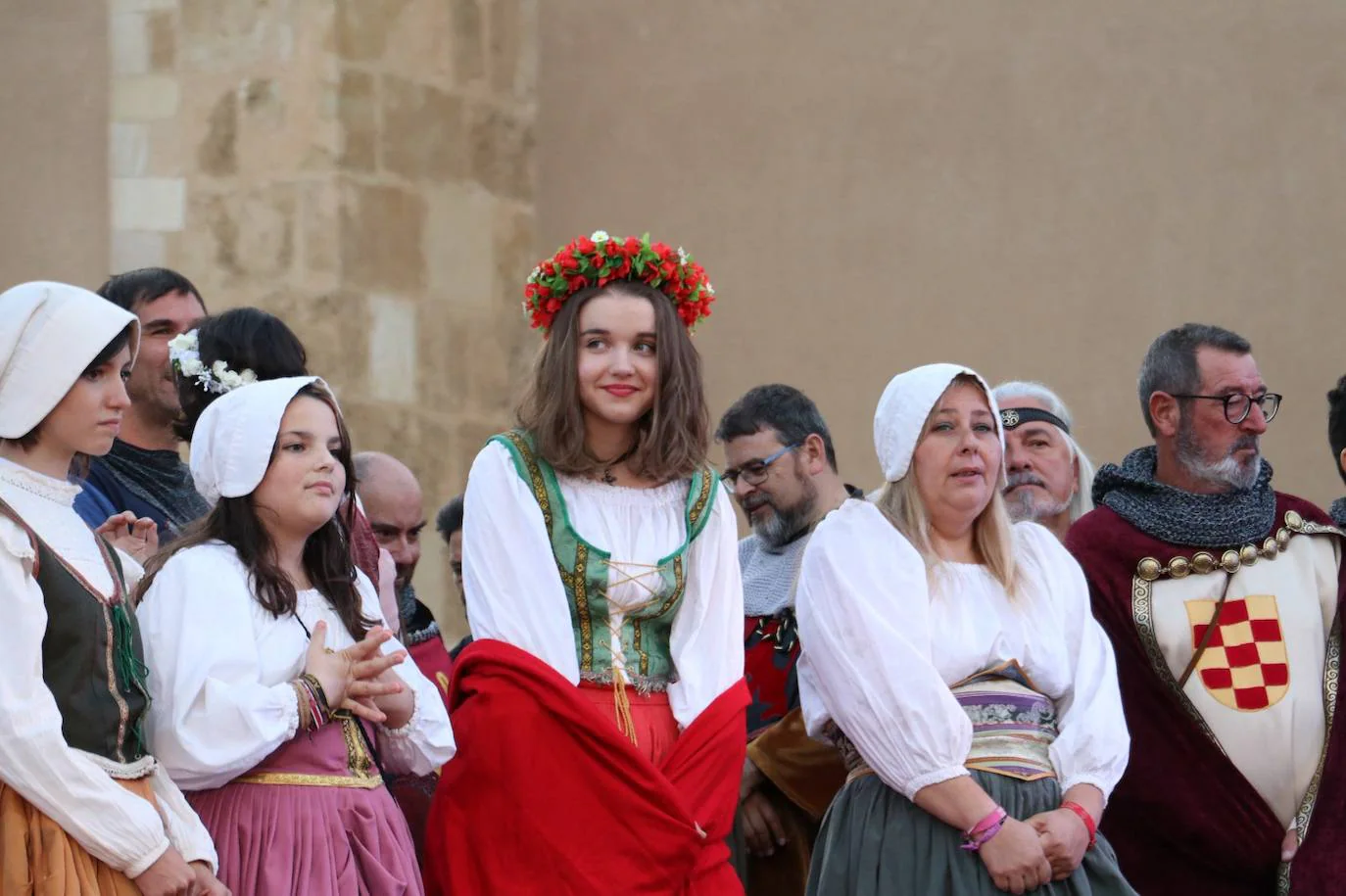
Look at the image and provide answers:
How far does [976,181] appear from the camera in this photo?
8.29 metres

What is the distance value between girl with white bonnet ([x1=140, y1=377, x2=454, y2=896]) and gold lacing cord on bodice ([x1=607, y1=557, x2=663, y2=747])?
37cm

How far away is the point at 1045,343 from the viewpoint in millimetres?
8086

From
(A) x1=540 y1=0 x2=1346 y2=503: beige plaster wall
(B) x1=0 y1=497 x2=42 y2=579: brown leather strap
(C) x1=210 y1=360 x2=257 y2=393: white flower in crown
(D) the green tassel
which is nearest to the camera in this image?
(B) x1=0 y1=497 x2=42 y2=579: brown leather strap

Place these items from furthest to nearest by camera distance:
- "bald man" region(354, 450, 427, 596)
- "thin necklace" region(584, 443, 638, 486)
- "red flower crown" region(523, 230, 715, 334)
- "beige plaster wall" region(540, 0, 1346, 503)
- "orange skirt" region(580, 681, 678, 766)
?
"beige plaster wall" region(540, 0, 1346, 503) → "bald man" region(354, 450, 427, 596) → "red flower crown" region(523, 230, 715, 334) → "thin necklace" region(584, 443, 638, 486) → "orange skirt" region(580, 681, 678, 766)

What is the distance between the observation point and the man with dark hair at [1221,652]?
5.27m

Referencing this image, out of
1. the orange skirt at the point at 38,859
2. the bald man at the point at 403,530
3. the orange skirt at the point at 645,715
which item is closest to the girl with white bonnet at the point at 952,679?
the orange skirt at the point at 645,715

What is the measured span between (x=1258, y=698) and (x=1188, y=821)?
0.35m

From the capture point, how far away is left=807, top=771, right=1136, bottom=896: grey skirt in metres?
4.56

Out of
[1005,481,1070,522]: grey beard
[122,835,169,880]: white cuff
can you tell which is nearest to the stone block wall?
[1005,481,1070,522]: grey beard

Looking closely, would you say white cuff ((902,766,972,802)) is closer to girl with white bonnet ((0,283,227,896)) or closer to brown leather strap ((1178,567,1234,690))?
brown leather strap ((1178,567,1234,690))

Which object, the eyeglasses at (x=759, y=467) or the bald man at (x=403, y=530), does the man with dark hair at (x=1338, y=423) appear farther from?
the bald man at (x=403, y=530)

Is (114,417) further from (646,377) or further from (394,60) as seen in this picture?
(394,60)

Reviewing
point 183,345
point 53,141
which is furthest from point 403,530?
point 53,141

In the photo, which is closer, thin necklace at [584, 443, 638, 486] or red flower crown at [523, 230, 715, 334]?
thin necklace at [584, 443, 638, 486]
